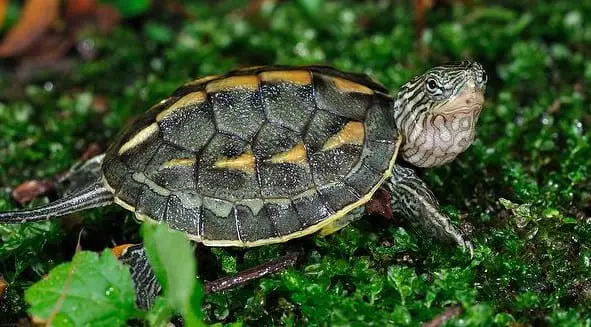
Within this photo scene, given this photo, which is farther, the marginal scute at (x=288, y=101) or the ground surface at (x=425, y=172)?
the marginal scute at (x=288, y=101)

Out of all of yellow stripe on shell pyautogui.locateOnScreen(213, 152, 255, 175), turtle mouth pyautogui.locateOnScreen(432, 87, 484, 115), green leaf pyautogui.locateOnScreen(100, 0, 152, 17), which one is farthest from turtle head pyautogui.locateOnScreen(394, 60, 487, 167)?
green leaf pyautogui.locateOnScreen(100, 0, 152, 17)

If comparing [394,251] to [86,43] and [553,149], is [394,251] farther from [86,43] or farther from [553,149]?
[86,43]

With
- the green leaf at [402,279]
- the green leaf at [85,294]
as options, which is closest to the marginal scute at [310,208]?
the green leaf at [402,279]

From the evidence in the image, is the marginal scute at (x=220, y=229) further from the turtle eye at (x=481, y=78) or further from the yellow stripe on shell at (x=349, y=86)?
the turtle eye at (x=481, y=78)

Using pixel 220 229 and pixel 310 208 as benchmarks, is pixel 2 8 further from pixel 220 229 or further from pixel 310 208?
pixel 310 208

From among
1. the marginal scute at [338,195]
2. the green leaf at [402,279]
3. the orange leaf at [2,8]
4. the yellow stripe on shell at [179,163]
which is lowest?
the green leaf at [402,279]

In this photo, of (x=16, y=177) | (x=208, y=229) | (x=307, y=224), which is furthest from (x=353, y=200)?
(x=16, y=177)

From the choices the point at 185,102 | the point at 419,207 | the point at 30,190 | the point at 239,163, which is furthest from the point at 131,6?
the point at 419,207

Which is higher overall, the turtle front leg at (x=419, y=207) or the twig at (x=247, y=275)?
the turtle front leg at (x=419, y=207)
